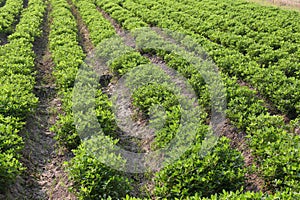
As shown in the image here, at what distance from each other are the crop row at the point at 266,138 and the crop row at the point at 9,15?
A: 14.2m

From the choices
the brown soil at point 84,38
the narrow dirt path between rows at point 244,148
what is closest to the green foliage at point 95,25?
the brown soil at point 84,38

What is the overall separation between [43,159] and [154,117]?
11.1 feet

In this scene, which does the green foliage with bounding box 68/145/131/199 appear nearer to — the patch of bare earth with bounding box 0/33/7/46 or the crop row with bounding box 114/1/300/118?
the crop row with bounding box 114/1/300/118

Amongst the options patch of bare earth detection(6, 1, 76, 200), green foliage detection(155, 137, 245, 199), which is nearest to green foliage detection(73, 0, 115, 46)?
patch of bare earth detection(6, 1, 76, 200)

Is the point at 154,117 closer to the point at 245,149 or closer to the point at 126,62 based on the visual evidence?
the point at 245,149

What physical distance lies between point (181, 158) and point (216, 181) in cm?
92

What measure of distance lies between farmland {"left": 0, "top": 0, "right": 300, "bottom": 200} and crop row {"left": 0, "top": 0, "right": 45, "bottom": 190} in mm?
40

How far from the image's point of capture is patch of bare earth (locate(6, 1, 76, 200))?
23.6 feet

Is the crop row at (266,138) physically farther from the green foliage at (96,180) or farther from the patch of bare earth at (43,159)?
the patch of bare earth at (43,159)

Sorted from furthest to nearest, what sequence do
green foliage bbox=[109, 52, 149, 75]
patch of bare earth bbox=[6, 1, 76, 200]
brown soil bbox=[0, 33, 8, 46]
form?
brown soil bbox=[0, 33, 8, 46], green foliage bbox=[109, 52, 149, 75], patch of bare earth bbox=[6, 1, 76, 200]

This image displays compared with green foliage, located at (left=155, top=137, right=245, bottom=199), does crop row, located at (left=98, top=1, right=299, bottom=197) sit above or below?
above

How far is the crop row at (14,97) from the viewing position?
6.75 meters

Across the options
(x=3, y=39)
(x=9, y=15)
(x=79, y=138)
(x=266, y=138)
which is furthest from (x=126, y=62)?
(x=9, y=15)

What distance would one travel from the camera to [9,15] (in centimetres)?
2064
